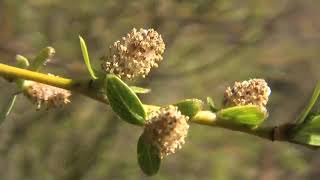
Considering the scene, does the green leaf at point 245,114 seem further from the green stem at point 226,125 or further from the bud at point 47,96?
the bud at point 47,96

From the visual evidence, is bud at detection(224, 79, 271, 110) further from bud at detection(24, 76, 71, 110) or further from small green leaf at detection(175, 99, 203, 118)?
bud at detection(24, 76, 71, 110)

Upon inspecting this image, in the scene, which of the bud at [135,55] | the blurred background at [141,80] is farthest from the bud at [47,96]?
the blurred background at [141,80]

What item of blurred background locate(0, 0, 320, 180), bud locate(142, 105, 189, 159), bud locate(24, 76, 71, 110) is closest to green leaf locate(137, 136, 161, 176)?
bud locate(142, 105, 189, 159)

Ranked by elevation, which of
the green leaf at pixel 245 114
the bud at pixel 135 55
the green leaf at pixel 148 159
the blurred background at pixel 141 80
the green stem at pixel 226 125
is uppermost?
the blurred background at pixel 141 80

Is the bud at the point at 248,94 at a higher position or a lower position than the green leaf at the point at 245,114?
higher

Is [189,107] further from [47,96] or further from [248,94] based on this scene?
[47,96]

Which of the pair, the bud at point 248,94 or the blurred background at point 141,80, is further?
the blurred background at point 141,80

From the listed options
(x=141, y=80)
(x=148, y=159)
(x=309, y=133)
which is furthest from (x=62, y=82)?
(x=141, y=80)
